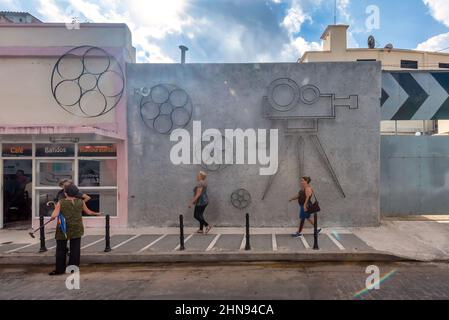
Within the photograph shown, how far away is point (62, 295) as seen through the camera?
5.20 metres

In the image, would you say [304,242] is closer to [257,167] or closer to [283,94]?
[257,167]

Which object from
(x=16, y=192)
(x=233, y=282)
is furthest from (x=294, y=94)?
(x=16, y=192)

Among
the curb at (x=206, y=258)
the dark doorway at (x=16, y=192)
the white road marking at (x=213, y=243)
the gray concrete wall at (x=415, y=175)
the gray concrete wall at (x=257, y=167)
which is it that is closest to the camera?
the curb at (x=206, y=258)

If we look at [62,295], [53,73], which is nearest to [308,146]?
[62,295]

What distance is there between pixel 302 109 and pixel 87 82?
6.99 meters

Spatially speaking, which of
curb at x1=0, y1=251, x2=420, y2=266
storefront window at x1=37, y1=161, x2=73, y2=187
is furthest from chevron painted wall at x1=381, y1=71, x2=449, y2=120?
storefront window at x1=37, y1=161, x2=73, y2=187

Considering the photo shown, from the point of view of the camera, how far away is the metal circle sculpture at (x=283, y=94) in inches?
383

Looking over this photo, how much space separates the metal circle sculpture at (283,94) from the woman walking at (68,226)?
6.37 meters

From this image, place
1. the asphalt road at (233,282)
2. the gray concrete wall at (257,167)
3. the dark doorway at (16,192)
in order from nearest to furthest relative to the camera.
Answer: the asphalt road at (233,282), the gray concrete wall at (257,167), the dark doorway at (16,192)

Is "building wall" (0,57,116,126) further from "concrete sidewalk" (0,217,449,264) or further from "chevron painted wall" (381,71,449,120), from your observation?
"chevron painted wall" (381,71,449,120)

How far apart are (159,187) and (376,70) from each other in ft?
25.9

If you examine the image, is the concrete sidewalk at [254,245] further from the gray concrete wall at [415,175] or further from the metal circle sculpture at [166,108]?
the metal circle sculpture at [166,108]

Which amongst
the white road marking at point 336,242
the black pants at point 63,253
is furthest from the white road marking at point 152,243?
the white road marking at point 336,242
